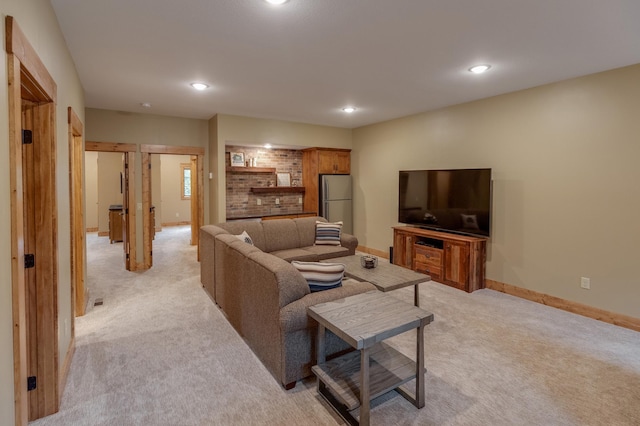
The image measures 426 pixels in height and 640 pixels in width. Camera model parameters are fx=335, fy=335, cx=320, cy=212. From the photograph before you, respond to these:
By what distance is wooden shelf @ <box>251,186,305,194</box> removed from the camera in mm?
6733

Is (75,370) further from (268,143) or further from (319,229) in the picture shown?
(268,143)

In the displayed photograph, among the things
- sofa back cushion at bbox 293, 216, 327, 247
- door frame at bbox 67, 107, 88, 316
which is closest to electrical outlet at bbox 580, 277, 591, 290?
sofa back cushion at bbox 293, 216, 327, 247

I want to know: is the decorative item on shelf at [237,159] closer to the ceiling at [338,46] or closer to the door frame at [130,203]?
the door frame at [130,203]

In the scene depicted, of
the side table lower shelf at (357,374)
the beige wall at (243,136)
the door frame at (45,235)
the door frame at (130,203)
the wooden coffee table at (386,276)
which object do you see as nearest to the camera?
the door frame at (45,235)

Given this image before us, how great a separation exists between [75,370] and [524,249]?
16.0ft

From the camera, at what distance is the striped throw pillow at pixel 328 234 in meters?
5.30

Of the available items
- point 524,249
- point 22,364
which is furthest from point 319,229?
point 22,364

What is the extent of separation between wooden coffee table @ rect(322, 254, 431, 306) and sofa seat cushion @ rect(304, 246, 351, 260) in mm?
764

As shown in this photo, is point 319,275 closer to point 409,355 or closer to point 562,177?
point 409,355

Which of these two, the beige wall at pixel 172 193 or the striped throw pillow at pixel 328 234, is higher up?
the beige wall at pixel 172 193

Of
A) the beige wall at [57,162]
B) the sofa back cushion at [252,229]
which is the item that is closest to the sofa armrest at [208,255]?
the sofa back cushion at [252,229]

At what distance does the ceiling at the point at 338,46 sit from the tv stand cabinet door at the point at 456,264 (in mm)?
2044

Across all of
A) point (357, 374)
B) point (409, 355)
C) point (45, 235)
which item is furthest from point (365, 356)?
point (45, 235)

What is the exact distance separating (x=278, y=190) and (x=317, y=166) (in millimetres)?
951
